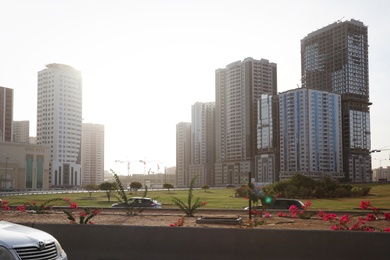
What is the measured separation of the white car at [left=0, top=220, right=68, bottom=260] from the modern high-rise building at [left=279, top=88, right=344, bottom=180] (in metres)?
180

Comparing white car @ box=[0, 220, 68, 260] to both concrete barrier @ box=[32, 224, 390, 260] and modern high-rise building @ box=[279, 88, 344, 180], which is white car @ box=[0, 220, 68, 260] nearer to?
concrete barrier @ box=[32, 224, 390, 260]

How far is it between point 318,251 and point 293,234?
57 cm

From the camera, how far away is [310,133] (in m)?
182

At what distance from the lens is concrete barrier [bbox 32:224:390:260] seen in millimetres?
8742

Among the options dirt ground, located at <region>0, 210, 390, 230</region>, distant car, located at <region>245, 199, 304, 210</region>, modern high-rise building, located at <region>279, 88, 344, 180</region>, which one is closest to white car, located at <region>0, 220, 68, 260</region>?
dirt ground, located at <region>0, 210, 390, 230</region>

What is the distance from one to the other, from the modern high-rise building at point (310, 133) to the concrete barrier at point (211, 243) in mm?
176803

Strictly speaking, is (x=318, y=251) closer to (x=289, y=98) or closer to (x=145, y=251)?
(x=145, y=251)

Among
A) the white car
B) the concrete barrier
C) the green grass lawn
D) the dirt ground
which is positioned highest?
the white car

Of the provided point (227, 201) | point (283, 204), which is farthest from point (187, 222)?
point (227, 201)

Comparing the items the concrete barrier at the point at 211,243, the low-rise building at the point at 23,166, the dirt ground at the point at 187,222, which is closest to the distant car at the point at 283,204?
the dirt ground at the point at 187,222

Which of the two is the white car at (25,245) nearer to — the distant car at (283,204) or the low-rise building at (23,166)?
the distant car at (283,204)

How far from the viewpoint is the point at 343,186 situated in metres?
62.6

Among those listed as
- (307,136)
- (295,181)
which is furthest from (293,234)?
(307,136)

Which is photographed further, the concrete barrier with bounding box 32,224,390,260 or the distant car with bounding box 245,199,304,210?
the distant car with bounding box 245,199,304,210
